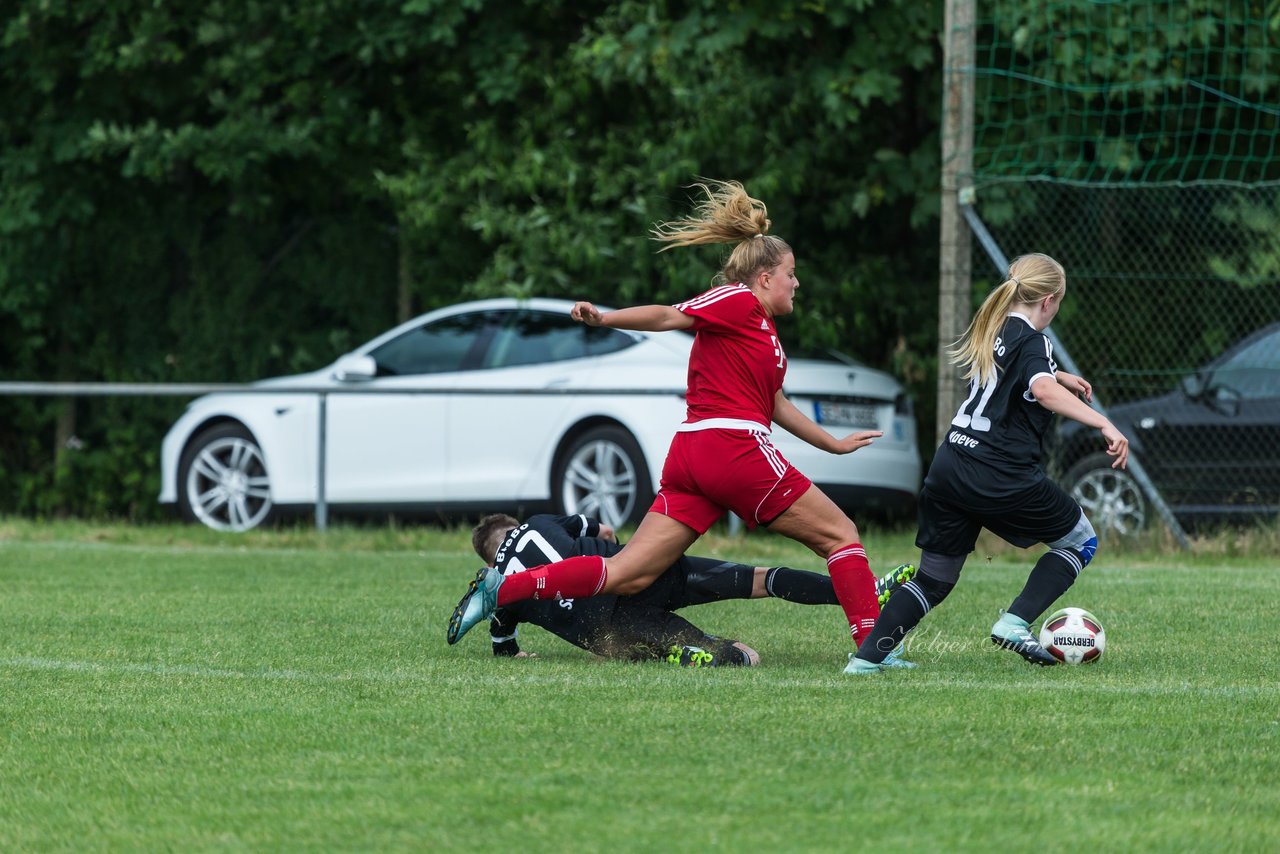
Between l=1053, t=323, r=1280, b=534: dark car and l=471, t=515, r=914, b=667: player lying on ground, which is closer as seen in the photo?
l=471, t=515, r=914, b=667: player lying on ground

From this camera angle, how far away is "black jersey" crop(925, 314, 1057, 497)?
6559 millimetres

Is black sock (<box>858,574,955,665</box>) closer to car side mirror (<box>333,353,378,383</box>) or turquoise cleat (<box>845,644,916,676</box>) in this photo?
turquoise cleat (<box>845,644,916,676</box>)

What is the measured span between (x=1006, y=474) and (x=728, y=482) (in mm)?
958

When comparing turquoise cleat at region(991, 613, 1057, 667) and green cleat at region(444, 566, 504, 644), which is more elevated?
green cleat at region(444, 566, 504, 644)

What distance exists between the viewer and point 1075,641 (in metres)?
6.78

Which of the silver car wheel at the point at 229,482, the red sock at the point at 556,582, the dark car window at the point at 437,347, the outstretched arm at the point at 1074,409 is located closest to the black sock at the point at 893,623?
the outstretched arm at the point at 1074,409

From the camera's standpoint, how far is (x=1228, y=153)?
44.8ft

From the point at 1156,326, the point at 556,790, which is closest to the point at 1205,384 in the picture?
the point at 1156,326

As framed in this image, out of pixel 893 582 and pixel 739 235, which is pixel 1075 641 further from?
pixel 739 235

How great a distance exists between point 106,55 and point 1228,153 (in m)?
8.87

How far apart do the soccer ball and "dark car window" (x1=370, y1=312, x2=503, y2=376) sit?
7.49 m

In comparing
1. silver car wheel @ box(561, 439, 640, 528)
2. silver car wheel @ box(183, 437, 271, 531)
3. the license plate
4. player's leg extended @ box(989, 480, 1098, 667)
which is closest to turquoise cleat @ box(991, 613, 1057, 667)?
player's leg extended @ box(989, 480, 1098, 667)

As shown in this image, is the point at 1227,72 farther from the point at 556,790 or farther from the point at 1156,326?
the point at 556,790

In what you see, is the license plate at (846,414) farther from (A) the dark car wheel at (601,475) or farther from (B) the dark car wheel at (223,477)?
(B) the dark car wheel at (223,477)
